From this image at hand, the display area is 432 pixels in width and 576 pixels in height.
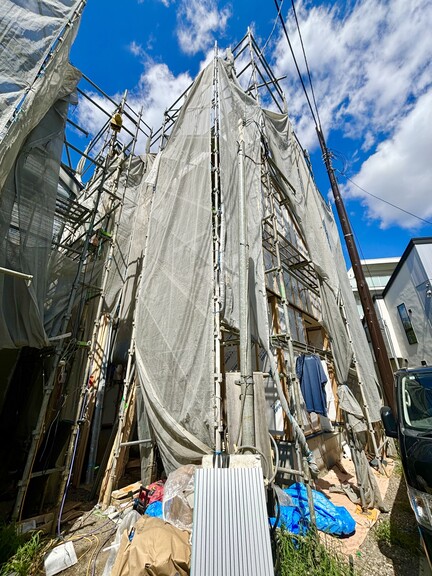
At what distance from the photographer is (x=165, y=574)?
6.80 ft

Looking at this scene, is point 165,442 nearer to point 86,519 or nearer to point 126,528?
point 126,528

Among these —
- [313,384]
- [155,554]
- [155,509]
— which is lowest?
[155,509]

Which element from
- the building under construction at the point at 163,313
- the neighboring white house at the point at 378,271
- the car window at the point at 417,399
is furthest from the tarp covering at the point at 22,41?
the neighboring white house at the point at 378,271

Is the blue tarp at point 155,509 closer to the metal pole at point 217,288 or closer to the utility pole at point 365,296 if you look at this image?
the metal pole at point 217,288

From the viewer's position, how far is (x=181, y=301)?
4.47 metres

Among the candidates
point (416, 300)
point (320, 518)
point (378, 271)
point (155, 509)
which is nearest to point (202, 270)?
point (155, 509)

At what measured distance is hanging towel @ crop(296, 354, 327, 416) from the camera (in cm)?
536

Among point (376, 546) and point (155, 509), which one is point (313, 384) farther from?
point (155, 509)

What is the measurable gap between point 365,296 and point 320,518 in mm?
6664

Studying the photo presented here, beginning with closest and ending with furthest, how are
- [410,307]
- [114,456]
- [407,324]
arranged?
[114,456]
[410,307]
[407,324]

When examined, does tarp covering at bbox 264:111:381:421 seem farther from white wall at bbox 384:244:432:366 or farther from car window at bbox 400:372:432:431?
white wall at bbox 384:244:432:366

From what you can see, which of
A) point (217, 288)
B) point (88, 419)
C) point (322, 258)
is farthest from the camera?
point (322, 258)

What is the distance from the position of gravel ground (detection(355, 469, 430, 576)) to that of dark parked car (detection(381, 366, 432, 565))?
1041 millimetres

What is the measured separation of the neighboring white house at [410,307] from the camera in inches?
440
